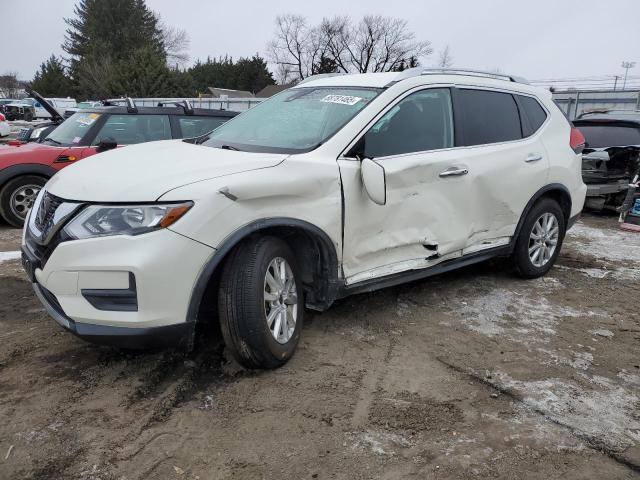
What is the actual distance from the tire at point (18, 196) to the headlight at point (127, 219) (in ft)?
15.2

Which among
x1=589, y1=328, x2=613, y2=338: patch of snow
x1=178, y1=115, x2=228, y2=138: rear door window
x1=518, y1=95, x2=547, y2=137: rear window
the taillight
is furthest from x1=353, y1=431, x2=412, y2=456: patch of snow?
x1=178, y1=115, x2=228, y2=138: rear door window

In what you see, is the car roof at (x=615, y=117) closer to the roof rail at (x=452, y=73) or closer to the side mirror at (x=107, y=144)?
the roof rail at (x=452, y=73)

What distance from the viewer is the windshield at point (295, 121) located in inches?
137

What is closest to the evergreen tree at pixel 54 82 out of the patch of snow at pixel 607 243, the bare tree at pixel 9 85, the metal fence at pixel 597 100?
the bare tree at pixel 9 85

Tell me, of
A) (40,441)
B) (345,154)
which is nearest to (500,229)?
(345,154)

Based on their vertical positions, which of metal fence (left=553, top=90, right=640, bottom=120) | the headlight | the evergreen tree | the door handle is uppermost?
the evergreen tree

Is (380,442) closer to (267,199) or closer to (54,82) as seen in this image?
(267,199)

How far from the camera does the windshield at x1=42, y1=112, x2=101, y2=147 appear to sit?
694 cm

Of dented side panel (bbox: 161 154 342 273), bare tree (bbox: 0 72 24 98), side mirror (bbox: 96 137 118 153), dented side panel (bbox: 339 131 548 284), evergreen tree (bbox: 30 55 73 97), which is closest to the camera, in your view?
dented side panel (bbox: 161 154 342 273)

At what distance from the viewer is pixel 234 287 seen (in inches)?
113

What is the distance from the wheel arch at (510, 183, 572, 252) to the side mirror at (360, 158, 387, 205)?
1.94 m

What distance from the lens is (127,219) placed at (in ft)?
8.75

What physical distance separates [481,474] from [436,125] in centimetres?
251

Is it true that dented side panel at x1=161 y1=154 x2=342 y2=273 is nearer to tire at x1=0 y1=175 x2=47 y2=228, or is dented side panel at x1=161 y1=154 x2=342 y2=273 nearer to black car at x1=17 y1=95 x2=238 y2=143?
black car at x1=17 y1=95 x2=238 y2=143
